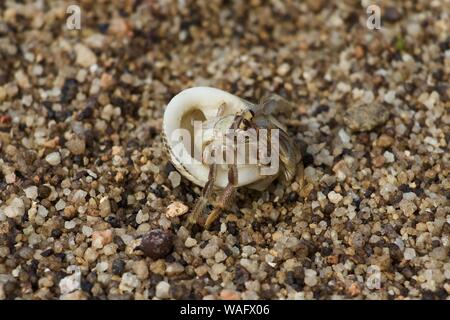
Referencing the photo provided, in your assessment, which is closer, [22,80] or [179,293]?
[179,293]

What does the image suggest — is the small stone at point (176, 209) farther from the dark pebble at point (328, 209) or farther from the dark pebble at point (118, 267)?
the dark pebble at point (328, 209)

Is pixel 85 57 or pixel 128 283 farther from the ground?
pixel 85 57

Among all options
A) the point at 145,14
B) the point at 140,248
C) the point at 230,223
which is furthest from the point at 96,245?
the point at 145,14

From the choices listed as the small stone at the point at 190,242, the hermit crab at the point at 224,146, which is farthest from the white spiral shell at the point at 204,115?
Answer: the small stone at the point at 190,242

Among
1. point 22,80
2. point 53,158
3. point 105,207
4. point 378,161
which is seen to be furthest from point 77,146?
point 378,161

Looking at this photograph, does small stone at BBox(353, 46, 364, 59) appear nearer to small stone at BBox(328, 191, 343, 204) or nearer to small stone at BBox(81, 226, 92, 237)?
small stone at BBox(328, 191, 343, 204)

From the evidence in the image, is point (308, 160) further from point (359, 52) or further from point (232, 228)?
point (359, 52)
